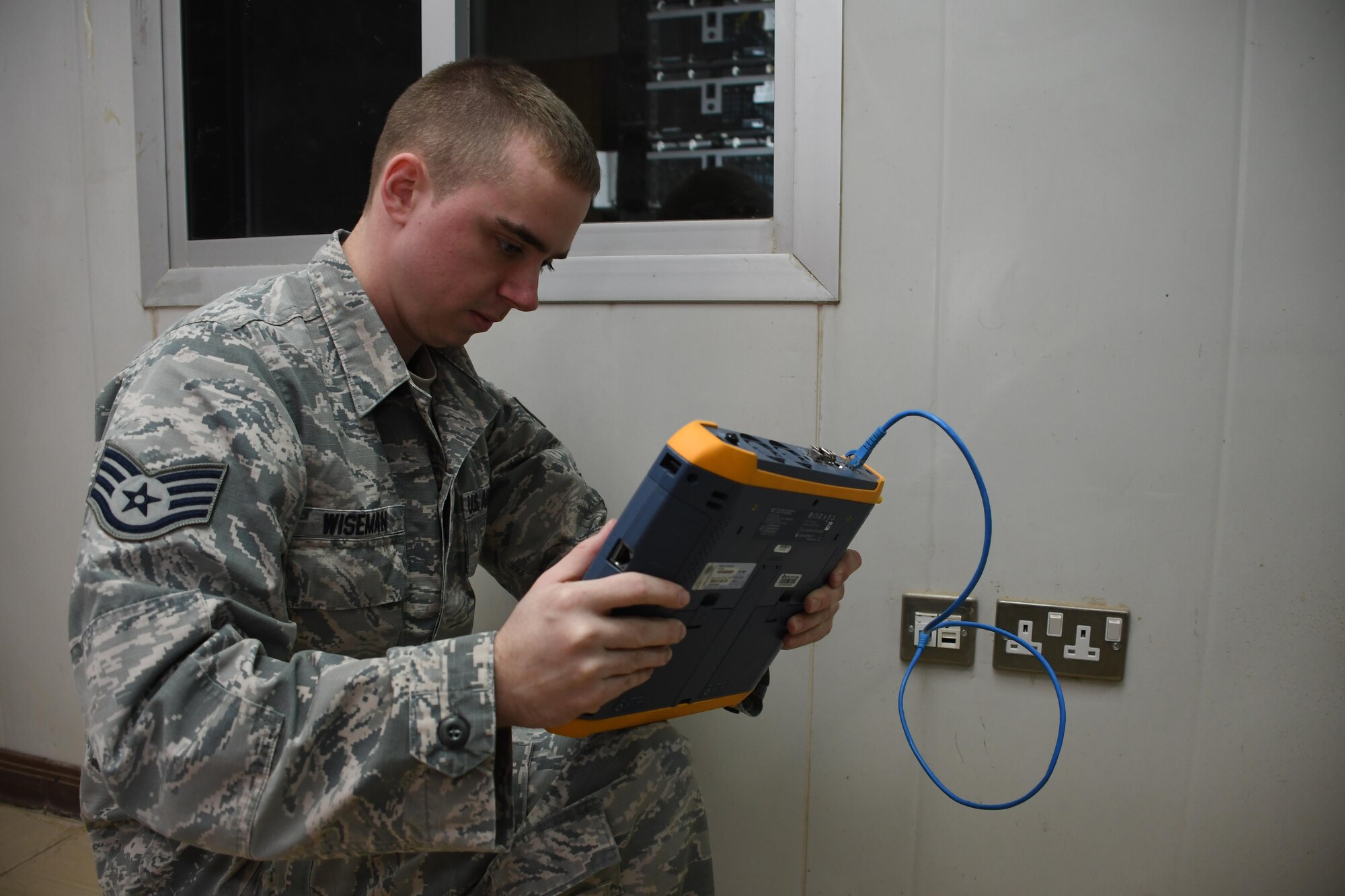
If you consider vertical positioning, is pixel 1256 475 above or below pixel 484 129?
below

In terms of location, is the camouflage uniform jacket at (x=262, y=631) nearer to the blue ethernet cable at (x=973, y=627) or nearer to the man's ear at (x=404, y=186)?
the man's ear at (x=404, y=186)

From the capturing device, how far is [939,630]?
1.08 m

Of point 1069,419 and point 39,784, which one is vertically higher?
point 1069,419

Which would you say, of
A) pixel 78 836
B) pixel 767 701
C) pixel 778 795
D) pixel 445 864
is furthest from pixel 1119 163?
pixel 78 836

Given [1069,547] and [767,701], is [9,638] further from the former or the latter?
[1069,547]

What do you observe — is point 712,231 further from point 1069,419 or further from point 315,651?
point 315,651

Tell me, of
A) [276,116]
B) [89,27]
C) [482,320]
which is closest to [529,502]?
[482,320]

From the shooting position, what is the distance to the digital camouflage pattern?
62 centimetres

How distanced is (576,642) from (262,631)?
0.28m

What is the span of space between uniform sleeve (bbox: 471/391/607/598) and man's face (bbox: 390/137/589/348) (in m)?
0.19

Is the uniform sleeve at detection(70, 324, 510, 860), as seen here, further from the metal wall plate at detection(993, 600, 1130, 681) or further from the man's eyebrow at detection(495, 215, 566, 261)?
the metal wall plate at detection(993, 600, 1130, 681)

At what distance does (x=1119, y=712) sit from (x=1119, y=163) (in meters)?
0.70

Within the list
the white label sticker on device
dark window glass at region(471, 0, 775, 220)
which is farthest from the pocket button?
dark window glass at region(471, 0, 775, 220)

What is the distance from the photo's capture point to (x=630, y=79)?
48.9 inches
